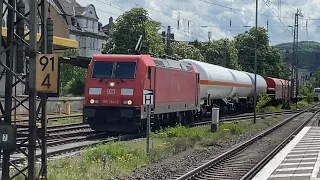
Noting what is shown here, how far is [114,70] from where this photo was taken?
928 inches

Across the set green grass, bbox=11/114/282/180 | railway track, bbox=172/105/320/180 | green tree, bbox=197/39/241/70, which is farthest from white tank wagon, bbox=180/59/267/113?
green tree, bbox=197/39/241/70

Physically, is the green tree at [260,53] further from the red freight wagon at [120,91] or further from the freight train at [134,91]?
the red freight wagon at [120,91]

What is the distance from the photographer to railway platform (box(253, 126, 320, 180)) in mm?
14352

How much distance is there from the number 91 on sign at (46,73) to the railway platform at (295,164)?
626cm

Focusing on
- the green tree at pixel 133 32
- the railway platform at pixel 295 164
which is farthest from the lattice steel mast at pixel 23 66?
the green tree at pixel 133 32

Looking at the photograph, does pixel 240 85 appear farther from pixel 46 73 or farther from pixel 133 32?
pixel 46 73

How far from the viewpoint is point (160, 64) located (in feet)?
83.2

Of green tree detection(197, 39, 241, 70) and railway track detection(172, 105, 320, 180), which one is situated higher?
green tree detection(197, 39, 241, 70)

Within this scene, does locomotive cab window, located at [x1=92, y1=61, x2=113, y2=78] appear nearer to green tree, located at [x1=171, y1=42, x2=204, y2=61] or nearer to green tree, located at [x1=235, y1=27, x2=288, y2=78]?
green tree, located at [x1=171, y1=42, x2=204, y2=61]

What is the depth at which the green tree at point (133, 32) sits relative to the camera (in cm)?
6231

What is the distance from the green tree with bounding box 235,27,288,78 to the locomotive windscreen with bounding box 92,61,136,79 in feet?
272

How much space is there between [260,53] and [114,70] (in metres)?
84.6

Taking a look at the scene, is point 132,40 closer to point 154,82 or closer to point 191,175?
point 154,82

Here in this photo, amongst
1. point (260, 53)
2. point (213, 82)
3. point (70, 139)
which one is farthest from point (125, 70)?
point (260, 53)
